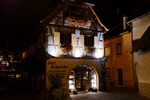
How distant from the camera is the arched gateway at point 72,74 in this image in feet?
60.1

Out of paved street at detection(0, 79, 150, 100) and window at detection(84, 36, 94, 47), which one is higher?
window at detection(84, 36, 94, 47)

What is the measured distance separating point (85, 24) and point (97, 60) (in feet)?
12.5

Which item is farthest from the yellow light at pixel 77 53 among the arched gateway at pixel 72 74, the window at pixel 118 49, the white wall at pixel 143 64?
the window at pixel 118 49

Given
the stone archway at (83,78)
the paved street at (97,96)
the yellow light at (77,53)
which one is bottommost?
the paved street at (97,96)

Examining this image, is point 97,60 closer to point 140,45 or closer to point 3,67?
point 140,45

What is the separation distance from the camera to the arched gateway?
60.1ft

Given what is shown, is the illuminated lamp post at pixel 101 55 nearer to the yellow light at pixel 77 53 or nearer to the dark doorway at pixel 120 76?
the yellow light at pixel 77 53

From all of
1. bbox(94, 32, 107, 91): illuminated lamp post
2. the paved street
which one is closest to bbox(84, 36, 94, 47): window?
bbox(94, 32, 107, 91): illuminated lamp post

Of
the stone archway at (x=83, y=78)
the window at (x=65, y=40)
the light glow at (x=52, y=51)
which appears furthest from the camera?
the stone archway at (x=83, y=78)

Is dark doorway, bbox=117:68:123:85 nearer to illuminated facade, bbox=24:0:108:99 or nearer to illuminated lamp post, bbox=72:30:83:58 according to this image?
illuminated facade, bbox=24:0:108:99

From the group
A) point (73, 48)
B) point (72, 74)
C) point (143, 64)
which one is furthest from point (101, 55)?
point (143, 64)

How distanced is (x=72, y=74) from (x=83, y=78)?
4.53ft

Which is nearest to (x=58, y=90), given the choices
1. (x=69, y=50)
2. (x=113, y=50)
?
(x=69, y=50)

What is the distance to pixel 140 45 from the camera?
16156mm
